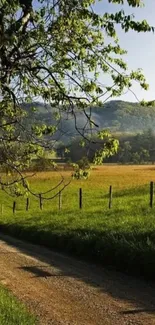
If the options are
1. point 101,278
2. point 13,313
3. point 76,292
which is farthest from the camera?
point 101,278

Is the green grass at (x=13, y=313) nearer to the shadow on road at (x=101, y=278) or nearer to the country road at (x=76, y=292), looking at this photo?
the country road at (x=76, y=292)

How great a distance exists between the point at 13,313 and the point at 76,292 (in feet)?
9.01

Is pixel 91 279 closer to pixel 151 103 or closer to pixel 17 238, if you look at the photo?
pixel 151 103

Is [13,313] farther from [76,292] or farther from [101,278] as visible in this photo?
[101,278]

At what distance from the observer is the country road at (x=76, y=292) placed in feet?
29.3

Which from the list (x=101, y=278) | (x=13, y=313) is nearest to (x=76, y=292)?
(x=101, y=278)

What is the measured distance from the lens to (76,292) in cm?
1093

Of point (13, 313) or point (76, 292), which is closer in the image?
point (13, 313)

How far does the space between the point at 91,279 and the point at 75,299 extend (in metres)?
2.07

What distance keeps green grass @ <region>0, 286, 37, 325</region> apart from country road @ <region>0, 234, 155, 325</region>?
1.02 ft

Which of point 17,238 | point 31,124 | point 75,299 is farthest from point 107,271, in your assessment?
point 17,238

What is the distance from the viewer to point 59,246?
18.4 meters

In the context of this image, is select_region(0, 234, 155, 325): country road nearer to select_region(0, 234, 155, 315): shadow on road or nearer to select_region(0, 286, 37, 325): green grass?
select_region(0, 234, 155, 315): shadow on road

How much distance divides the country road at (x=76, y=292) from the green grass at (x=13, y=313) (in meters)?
0.31
